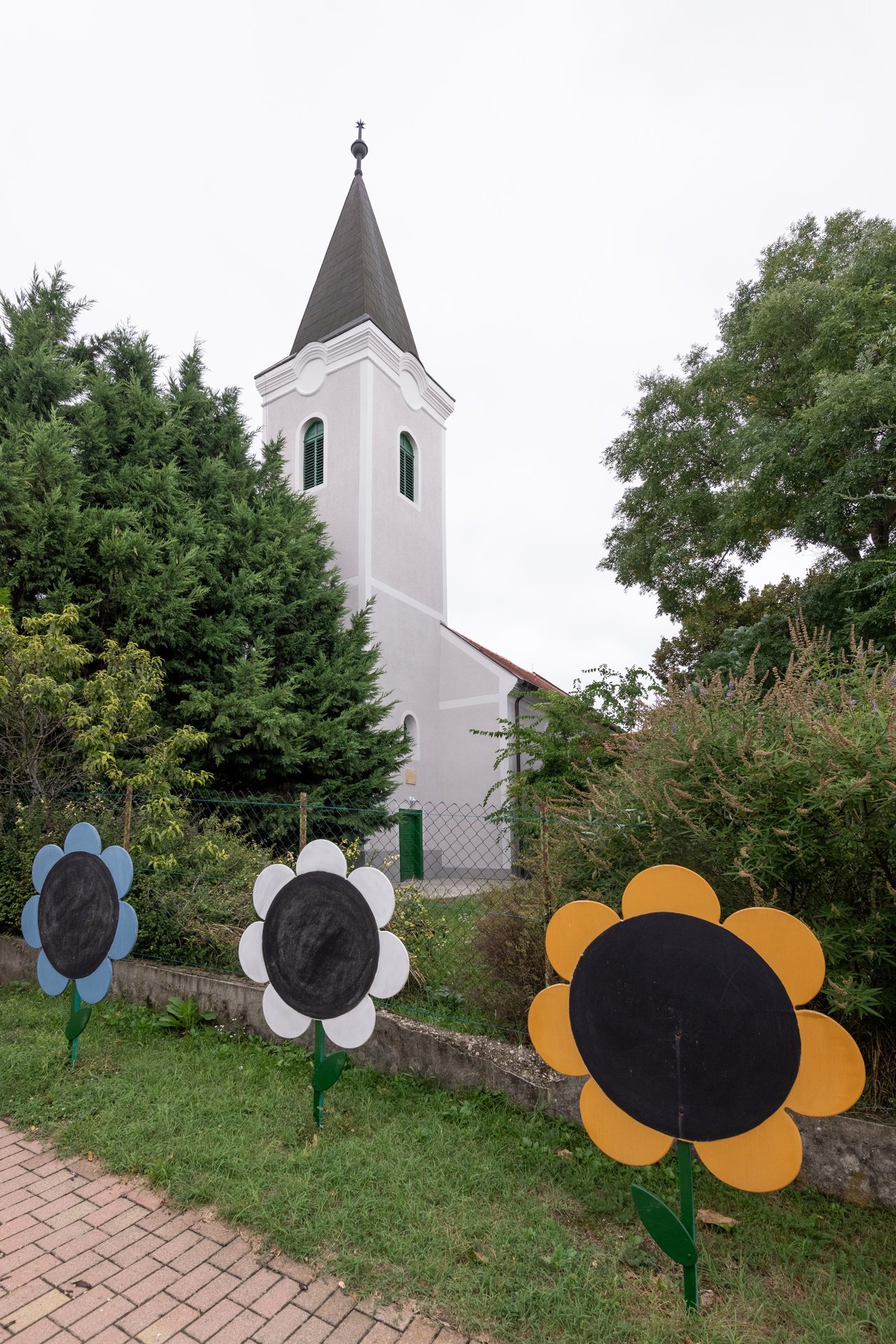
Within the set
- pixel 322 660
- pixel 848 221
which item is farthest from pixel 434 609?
pixel 848 221

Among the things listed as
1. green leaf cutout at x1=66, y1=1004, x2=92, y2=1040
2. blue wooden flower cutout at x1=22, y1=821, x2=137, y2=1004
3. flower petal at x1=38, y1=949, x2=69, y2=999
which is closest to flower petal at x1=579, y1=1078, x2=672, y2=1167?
blue wooden flower cutout at x1=22, y1=821, x2=137, y2=1004

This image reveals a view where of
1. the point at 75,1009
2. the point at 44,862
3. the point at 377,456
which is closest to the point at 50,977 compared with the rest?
the point at 75,1009

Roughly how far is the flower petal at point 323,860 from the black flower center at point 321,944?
0.09 feet

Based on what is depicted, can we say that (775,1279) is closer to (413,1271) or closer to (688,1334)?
(688,1334)

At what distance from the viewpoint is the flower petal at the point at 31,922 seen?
4539 millimetres

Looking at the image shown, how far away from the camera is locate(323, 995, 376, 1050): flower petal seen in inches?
134

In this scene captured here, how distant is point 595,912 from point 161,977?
4.26 m

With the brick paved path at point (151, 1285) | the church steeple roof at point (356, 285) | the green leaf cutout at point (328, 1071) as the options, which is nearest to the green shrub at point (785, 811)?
the green leaf cutout at point (328, 1071)

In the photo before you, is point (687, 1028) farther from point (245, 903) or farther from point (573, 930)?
point (245, 903)

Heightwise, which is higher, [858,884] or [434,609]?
[434,609]

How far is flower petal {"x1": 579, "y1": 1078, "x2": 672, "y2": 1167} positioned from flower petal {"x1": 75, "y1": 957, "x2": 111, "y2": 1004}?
3.12 metres

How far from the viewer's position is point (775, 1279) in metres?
2.46

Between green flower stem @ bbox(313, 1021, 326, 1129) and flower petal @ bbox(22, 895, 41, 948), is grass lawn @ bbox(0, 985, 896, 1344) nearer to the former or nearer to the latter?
green flower stem @ bbox(313, 1021, 326, 1129)

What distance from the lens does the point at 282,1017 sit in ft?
11.6
